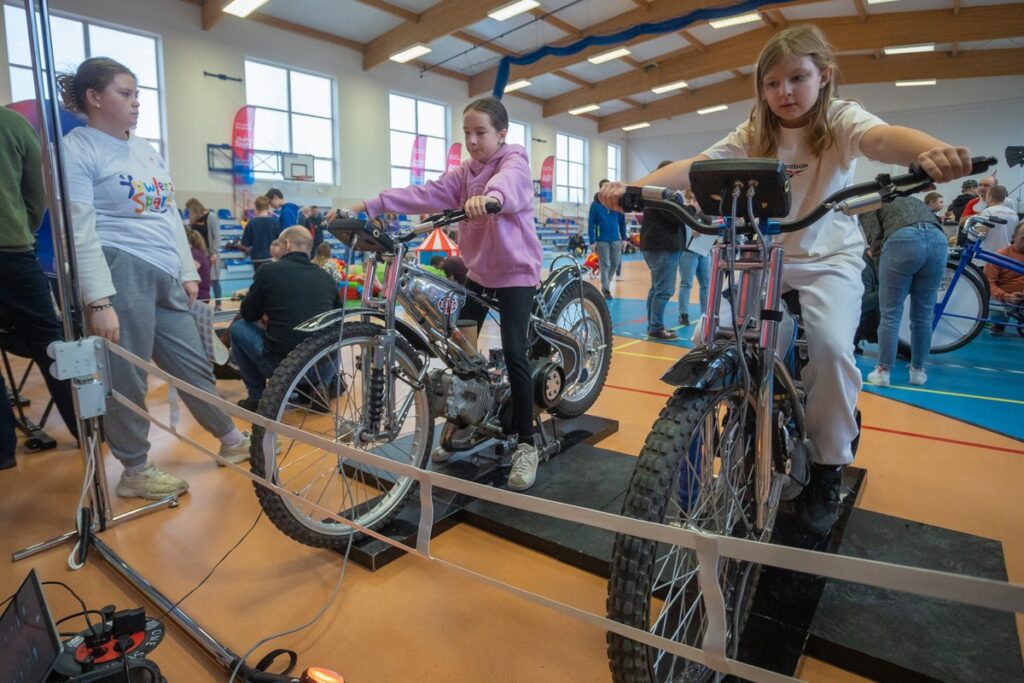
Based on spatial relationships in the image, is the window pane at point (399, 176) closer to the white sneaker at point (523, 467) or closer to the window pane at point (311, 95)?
the window pane at point (311, 95)

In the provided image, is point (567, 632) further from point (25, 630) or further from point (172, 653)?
point (25, 630)

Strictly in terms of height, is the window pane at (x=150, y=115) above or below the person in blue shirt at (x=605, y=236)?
above

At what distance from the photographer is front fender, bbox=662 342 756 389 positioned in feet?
3.94

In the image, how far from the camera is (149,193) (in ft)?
7.43

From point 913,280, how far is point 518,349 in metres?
3.00

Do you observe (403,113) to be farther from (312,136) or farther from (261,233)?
(261,233)

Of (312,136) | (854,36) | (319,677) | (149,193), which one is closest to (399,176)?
(312,136)

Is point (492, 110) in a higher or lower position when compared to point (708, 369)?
higher

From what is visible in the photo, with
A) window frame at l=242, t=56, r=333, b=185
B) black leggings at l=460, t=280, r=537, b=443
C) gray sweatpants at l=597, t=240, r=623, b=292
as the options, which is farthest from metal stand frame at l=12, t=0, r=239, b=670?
window frame at l=242, t=56, r=333, b=185

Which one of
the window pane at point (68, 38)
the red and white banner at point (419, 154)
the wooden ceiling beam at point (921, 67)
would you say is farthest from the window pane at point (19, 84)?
the wooden ceiling beam at point (921, 67)

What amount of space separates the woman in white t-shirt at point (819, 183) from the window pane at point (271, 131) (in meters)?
Answer: 12.9

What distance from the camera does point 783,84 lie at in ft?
4.91

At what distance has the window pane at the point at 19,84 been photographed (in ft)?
30.0

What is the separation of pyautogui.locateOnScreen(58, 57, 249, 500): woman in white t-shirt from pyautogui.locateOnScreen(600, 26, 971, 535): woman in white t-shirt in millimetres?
1782
